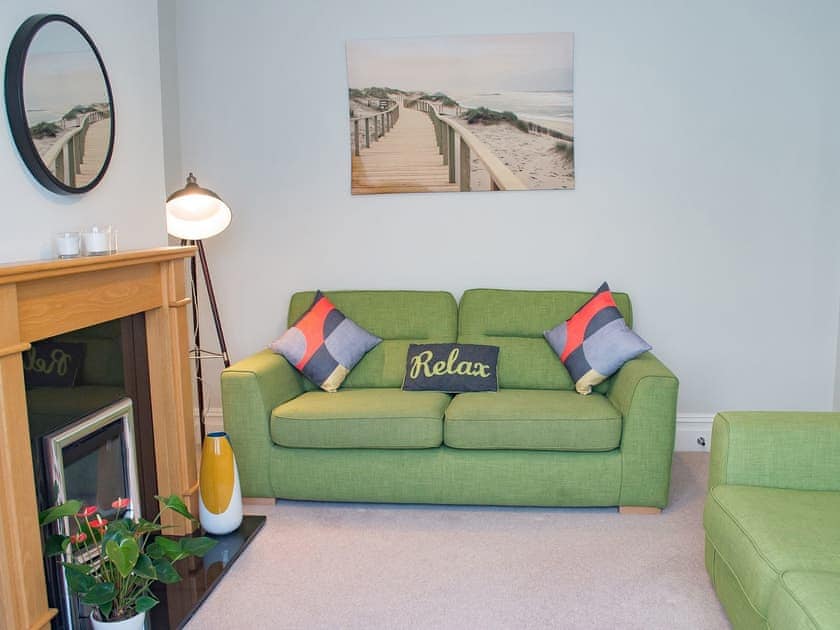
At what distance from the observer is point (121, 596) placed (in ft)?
7.48

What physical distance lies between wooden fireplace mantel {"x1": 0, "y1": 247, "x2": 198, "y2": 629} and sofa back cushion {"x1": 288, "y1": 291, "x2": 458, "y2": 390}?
2.92ft

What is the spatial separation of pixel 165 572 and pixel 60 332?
29.0 inches

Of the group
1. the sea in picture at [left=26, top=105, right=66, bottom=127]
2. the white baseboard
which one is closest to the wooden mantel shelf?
the sea in picture at [left=26, top=105, right=66, bottom=127]

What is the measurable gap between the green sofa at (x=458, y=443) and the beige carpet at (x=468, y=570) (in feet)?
0.34

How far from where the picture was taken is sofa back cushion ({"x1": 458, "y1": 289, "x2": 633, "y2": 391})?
3770 mm

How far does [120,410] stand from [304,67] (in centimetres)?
213

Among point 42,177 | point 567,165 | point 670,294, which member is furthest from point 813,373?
point 42,177

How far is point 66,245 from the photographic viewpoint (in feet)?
7.80

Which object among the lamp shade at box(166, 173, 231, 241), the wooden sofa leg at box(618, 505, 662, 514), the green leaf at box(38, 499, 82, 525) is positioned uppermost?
the lamp shade at box(166, 173, 231, 241)

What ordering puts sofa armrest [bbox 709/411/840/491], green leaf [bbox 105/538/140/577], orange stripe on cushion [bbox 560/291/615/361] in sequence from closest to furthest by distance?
1. green leaf [bbox 105/538/140/577]
2. sofa armrest [bbox 709/411/840/491]
3. orange stripe on cushion [bbox 560/291/615/361]

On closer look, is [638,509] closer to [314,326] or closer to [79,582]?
[314,326]

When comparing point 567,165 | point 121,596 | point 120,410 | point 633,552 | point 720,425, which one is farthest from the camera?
point 567,165

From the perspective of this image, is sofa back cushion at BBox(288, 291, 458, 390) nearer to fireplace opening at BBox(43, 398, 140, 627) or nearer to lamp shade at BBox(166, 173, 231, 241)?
lamp shade at BBox(166, 173, 231, 241)

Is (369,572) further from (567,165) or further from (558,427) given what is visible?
(567,165)
